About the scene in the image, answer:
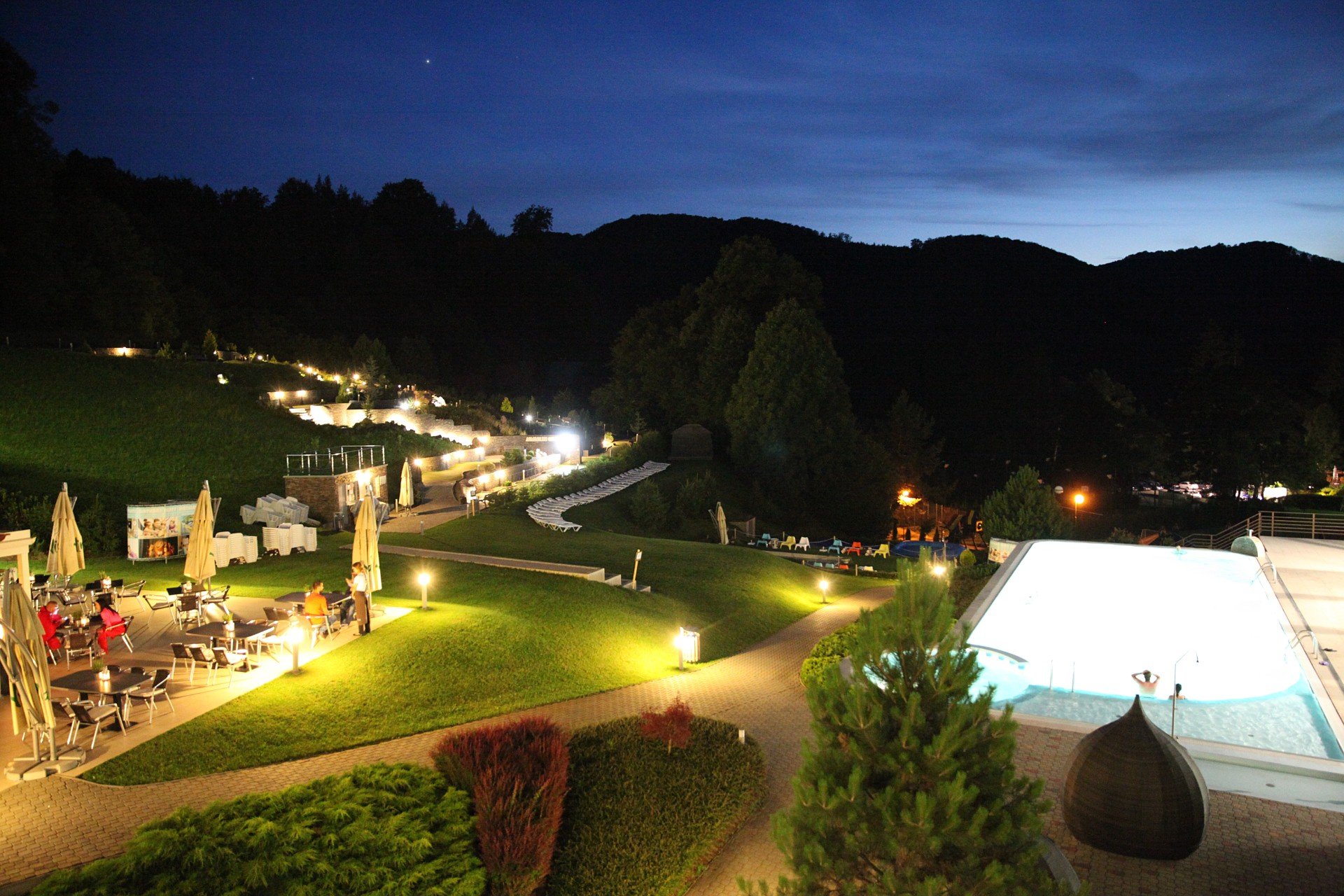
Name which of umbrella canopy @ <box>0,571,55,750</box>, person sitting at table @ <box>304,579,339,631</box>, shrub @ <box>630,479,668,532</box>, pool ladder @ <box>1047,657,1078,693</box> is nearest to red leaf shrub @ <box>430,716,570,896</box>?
umbrella canopy @ <box>0,571,55,750</box>

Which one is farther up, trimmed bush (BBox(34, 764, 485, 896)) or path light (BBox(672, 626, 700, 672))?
trimmed bush (BBox(34, 764, 485, 896))

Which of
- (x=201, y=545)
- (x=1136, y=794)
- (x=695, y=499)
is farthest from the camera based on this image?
(x=695, y=499)

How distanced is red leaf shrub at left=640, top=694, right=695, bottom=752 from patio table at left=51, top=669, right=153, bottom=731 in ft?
18.5

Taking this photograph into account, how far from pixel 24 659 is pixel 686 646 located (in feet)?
28.7

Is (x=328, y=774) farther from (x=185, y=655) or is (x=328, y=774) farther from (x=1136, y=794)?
(x=1136, y=794)

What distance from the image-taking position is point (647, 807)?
829cm

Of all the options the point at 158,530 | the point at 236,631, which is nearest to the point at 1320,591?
the point at 236,631

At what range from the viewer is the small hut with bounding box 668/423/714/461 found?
45500 mm

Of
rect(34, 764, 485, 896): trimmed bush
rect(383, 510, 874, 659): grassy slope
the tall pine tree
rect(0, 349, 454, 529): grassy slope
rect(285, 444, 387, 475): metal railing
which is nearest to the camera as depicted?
the tall pine tree

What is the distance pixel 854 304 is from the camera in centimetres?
8981

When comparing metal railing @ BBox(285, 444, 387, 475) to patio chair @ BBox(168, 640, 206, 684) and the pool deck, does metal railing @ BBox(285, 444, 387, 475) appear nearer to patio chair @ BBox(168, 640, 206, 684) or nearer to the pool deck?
patio chair @ BBox(168, 640, 206, 684)

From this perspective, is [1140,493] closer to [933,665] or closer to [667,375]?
[667,375]

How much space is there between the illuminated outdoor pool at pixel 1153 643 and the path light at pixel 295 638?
28.4 feet

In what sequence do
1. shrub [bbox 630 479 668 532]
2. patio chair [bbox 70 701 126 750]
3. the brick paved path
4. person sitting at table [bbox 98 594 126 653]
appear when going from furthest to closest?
shrub [bbox 630 479 668 532] < person sitting at table [bbox 98 594 126 653] < patio chair [bbox 70 701 126 750] < the brick paved path
